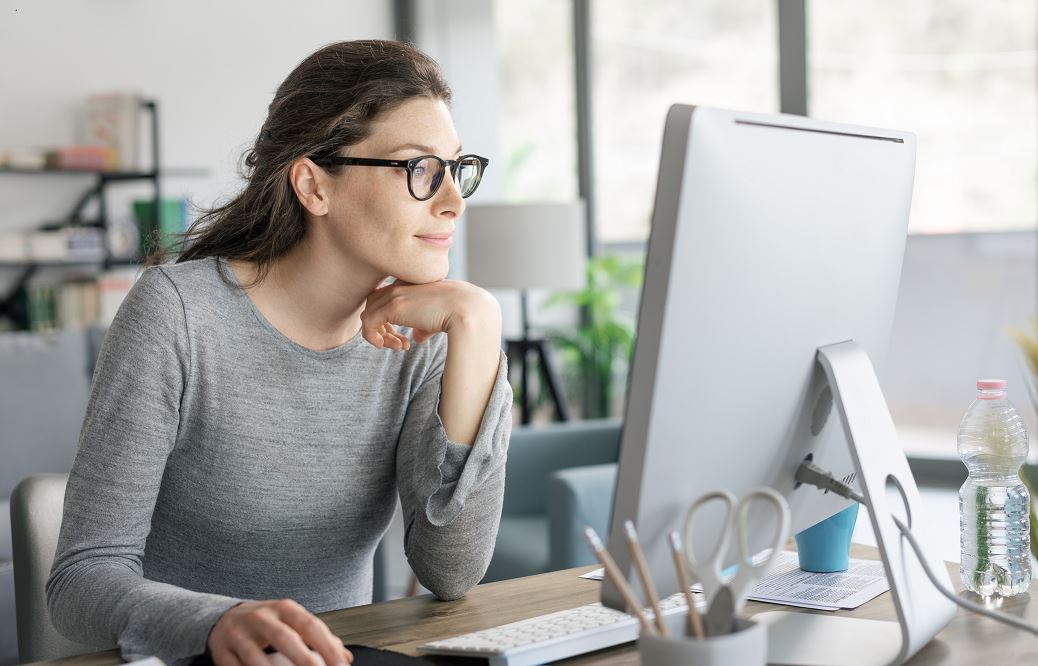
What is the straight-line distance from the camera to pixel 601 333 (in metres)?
5.30

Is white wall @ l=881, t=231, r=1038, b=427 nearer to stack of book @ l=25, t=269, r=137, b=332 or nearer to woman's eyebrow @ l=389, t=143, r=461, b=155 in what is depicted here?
stack of book @ l=25, t=269, r=137, b=332

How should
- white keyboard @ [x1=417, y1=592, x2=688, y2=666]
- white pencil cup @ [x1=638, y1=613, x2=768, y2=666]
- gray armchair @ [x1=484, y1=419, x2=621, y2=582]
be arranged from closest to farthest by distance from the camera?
white pencil cup @ [x1=638, y1=613, x2=768, y2=666], white keyboard @ [x1=417, y1=592, x2=688, y2=666], gray armchair @ [x1=484, y1=419, x2=621, y2=582]

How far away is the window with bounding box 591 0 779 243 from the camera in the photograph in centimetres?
489

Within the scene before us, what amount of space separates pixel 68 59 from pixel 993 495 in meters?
4.85

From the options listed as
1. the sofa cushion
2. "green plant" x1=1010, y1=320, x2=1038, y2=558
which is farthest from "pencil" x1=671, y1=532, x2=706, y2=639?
the sofa cushion

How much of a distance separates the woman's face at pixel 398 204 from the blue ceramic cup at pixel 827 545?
0.55 meters

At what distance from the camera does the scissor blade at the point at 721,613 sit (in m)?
0.77

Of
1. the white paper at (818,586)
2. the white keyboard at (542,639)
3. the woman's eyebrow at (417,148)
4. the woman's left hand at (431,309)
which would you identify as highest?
the woman's eyebrow at (417,148)

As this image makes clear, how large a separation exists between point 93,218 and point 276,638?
4.79 m

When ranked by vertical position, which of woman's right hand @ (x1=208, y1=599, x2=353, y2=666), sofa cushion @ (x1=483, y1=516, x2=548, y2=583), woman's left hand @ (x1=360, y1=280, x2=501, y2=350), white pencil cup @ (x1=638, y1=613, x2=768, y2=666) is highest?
woman's left hand @ (x1=360, y1=280, x2=501, y2=350)

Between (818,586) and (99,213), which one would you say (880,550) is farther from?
(99,213)

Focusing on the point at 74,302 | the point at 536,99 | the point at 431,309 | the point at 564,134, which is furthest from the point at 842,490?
the point at 536,99

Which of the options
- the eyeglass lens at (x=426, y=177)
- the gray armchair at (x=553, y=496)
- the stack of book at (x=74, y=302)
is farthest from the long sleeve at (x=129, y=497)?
the stack of book at (x=74, y=302)

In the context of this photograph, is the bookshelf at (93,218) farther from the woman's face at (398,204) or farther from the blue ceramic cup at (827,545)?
the blue ceramic cup at (827,545)
